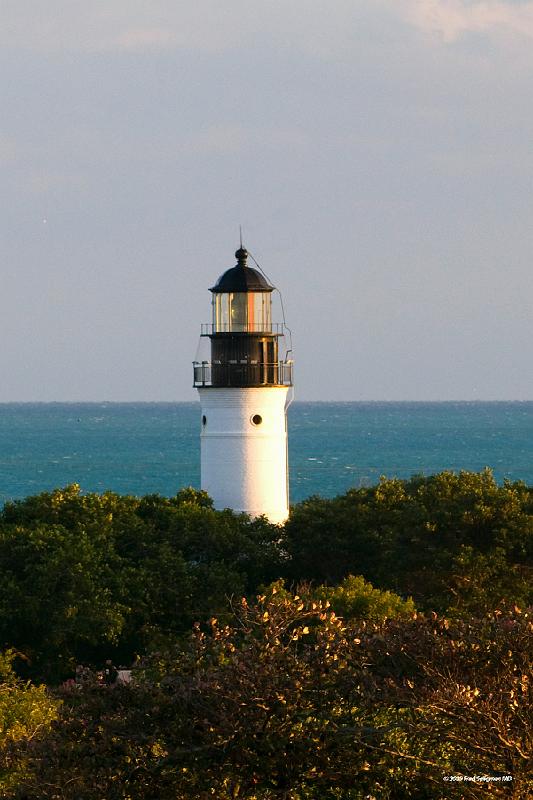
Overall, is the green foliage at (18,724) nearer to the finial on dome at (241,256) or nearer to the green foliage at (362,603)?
the green foliage at (362,603)

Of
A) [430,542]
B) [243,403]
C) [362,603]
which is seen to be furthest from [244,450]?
[362,603]

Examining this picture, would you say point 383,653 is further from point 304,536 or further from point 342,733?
point 304,536

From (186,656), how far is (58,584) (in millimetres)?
13166

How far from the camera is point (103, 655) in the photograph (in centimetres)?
2895

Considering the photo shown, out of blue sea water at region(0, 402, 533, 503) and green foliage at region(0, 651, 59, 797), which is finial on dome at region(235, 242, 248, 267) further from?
blue sea water at region(0, 402, 533, 503)

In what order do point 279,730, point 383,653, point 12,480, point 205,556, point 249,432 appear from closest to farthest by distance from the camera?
point 279,730 < point 383,653 < point 205,556 < point 249,432 < point 12,480

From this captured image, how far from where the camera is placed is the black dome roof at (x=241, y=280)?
115 feet

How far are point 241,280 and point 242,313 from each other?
848 mm

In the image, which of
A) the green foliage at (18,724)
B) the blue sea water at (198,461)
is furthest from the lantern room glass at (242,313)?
the blue sea water at (198,461)

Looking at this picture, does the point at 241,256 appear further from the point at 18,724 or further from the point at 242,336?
the point at 18,724

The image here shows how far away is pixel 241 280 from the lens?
35.2m

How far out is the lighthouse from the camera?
3494cm

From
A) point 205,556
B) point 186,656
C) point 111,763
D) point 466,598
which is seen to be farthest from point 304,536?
point 111,763

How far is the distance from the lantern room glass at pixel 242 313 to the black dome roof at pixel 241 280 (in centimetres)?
13
